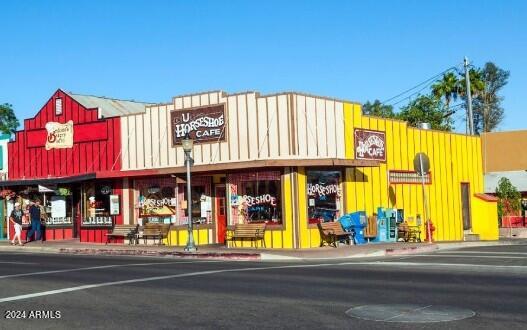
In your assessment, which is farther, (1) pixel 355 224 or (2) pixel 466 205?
(2) pixel 466 205

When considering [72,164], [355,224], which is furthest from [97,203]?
[355,224]

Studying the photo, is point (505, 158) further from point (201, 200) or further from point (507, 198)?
point (201, 200)

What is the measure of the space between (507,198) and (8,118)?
181 feet

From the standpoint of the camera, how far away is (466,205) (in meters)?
→ 32.8

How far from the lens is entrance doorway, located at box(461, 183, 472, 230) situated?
Result: 32438 millimetres

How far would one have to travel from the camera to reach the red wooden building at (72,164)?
2791 centimetres

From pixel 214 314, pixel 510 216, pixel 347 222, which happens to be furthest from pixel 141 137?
pixel 510 216

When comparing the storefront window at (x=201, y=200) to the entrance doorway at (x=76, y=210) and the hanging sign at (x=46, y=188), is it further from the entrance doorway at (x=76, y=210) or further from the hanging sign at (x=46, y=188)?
the hanging sign at (x=46, y=188)

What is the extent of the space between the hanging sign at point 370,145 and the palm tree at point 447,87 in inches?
969

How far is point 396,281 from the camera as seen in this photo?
41.7 ft

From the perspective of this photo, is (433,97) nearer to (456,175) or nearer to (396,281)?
(456,175)

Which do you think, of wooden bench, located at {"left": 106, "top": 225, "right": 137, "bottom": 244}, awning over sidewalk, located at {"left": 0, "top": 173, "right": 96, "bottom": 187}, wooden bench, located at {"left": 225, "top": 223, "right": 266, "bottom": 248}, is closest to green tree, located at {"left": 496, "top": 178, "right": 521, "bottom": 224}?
wooden bench, located at {"left": 225, "top": 223, "right": 266, "bottom": 248}

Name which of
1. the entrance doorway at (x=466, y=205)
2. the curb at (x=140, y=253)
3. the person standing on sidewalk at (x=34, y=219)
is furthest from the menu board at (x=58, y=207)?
the entrance doorway at (x=466, y=205)

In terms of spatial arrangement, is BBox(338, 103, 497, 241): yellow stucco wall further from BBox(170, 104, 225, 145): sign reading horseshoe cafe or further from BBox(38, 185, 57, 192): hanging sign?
BBox(38, 185, 57, 192): hanging sign
